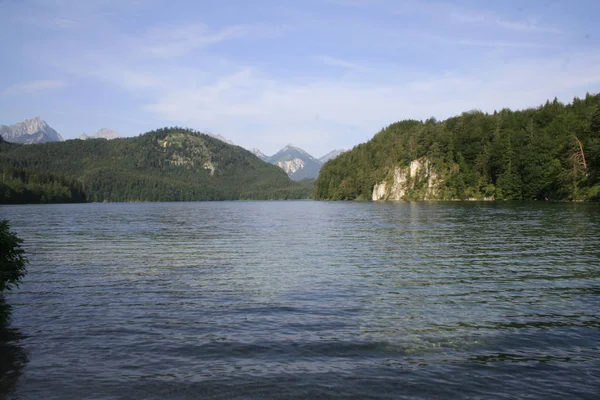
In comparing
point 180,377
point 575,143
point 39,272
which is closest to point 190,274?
point 39,272

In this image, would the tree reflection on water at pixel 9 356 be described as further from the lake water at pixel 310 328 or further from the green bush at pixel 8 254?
the green bush at pixel 8 254

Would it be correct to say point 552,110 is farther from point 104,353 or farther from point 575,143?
point 104,353

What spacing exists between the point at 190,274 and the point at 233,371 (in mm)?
15474

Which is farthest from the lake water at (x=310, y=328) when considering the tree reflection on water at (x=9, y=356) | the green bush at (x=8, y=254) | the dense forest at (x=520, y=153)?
the dense forest at (x=520, y=153)

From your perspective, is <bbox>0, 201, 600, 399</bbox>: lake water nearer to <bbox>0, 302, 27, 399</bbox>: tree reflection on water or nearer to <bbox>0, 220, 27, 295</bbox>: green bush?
<bbox>0, 302, 27, 399</bbox>: tree reflection on water

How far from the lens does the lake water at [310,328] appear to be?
426 inches

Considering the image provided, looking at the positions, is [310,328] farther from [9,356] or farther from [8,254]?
[8,254]

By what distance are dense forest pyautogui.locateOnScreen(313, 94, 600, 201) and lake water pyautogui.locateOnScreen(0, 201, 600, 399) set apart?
10280cm

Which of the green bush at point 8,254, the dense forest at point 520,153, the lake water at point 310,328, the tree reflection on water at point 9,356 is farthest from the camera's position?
the dense forest at point 520,153

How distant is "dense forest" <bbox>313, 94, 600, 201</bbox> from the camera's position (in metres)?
116

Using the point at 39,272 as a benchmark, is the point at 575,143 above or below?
above

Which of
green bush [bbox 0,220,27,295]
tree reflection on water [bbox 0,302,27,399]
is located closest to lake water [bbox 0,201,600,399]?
tree reflection on water [bbox 0,302,27,399]

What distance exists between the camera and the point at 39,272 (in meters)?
27.1

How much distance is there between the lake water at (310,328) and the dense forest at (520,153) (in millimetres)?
102804
